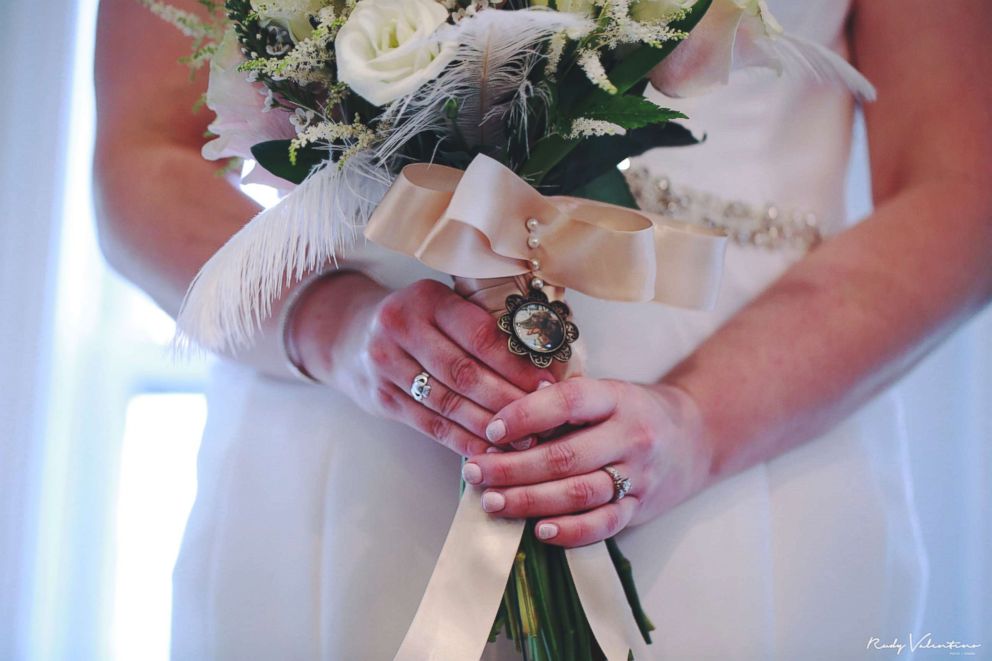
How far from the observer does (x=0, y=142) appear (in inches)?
49.1

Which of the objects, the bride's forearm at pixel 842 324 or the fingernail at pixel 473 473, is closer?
the fingernail at pixel 473 473

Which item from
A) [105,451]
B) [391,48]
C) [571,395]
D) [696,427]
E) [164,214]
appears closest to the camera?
[391,48]

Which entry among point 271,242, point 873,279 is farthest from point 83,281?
point 873,279

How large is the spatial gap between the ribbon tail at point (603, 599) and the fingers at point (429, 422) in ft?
0.39

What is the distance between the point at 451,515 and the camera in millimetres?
792

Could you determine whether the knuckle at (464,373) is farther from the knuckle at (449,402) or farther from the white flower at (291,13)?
the white flower at (291,13)

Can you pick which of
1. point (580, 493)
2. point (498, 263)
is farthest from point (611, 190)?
point (580, 493)

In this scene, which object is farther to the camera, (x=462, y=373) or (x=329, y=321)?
(x=329, y=321)

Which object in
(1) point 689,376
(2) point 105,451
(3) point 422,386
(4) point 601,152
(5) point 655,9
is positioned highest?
(5) point 655,9

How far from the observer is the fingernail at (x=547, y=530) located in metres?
0.60

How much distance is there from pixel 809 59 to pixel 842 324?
0.27m

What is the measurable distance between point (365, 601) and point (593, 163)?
486 millimetres

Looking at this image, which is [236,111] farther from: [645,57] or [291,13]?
[645,57]

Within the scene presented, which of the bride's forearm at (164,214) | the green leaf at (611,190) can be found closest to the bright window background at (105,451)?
the bride's forearm at (164,214)
